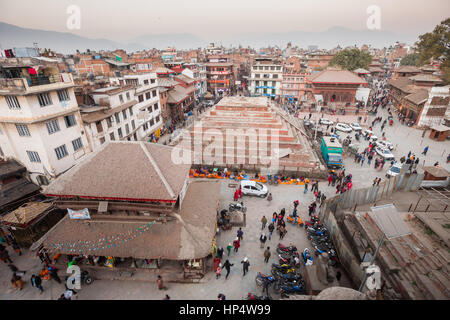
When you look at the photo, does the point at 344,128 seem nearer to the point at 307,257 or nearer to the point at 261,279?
the point at 307,257

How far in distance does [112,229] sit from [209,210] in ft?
Answer: 20.6

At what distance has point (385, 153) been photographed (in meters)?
28.7

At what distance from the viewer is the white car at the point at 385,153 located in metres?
28.1

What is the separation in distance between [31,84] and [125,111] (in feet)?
39.3

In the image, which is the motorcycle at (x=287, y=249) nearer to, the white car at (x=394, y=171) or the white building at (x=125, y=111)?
the white car at (x=394, y=171)

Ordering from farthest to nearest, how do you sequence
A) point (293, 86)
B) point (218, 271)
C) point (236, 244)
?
1. point (293, 86)
2. point (236, 244)
3. point (218, 271)

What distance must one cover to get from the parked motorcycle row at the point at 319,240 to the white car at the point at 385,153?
58.8 feet

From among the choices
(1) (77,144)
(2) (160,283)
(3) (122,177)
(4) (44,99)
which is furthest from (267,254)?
(4) (44,99)

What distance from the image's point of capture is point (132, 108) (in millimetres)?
30062

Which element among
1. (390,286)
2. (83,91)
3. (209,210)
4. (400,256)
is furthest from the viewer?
(83,91)

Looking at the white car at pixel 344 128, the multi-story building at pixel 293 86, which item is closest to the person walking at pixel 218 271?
the white car at pixel 344 128
